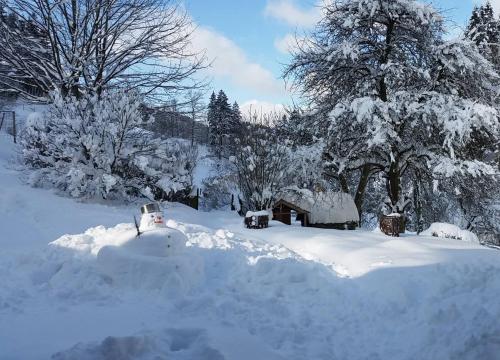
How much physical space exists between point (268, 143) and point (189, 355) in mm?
11622

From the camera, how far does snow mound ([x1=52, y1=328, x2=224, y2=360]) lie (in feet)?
11.6

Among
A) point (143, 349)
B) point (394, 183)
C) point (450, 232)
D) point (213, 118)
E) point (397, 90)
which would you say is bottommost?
point (143, 349)

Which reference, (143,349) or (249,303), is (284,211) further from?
(143,349)

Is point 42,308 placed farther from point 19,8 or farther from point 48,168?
point 19,8

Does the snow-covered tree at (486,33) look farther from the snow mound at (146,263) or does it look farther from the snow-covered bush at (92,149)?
the snow mound at (146,263)

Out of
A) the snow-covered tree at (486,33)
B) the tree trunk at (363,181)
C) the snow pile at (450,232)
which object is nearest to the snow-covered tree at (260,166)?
the tree trunk at (363,181)

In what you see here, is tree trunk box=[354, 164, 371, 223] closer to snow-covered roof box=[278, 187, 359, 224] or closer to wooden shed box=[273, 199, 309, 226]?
snow-covered roof box=[278, 187, 359, 224]

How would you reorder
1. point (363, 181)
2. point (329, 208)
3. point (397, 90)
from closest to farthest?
point (397, 90) < point (329, 208) < point (363, 181)

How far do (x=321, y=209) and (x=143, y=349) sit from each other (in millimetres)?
12193

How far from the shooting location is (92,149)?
38.7 feet

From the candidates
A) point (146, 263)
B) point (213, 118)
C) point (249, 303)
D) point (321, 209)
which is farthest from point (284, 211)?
point (213, 118)

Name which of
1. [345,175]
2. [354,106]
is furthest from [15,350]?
[345,175]

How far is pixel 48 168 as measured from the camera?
12391 mm

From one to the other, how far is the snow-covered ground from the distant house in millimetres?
6656
